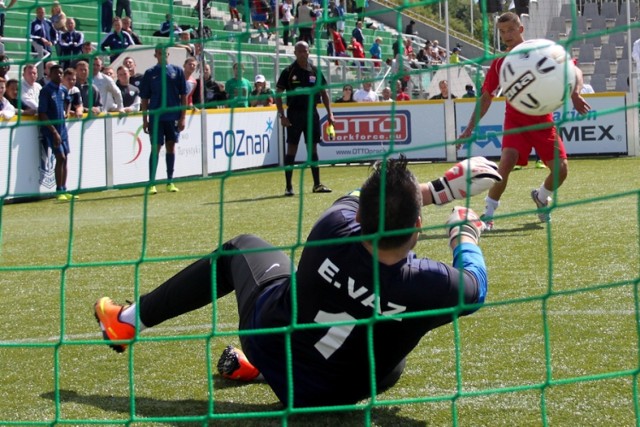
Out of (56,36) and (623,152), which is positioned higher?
(56,36)

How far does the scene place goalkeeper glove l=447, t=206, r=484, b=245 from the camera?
3.82 meters

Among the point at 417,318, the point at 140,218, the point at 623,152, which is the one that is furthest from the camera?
the point at 623,152

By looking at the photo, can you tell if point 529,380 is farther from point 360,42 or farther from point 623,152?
point 360,42

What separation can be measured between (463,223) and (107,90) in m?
11.7

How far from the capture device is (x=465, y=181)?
166 inches

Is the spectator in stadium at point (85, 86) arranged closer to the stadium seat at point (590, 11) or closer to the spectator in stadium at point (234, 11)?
the spectator in stadium at point (234, 11)

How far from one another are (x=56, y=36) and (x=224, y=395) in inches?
450

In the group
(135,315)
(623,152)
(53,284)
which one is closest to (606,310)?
(135,315)

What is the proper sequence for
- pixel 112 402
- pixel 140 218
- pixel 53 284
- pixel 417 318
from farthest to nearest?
pixel 140 218, pixel 53 284, pixel 112 402, pixel 417 318

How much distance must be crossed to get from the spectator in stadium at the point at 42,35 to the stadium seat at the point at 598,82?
1046 cm

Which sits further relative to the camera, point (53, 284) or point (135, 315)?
point (53, 284)

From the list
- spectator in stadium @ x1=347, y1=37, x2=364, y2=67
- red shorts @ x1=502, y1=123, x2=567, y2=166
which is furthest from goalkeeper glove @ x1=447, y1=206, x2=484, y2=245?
spectator in stadium @ x1=347, y1=37, x2=364, y2=67

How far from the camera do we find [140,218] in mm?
10820

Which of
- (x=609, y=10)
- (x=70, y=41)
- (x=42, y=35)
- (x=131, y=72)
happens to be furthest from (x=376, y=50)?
(x=42, y=35)
